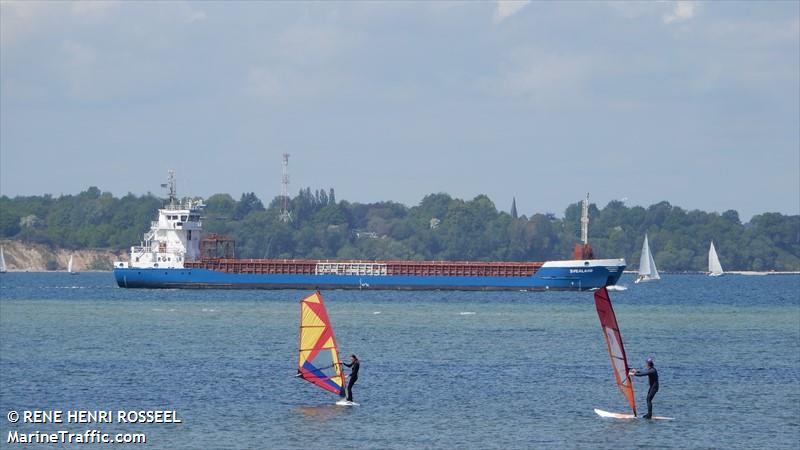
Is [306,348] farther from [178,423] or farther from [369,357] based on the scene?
[369,357]

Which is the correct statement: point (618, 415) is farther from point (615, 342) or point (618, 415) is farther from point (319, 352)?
point (319, 352)

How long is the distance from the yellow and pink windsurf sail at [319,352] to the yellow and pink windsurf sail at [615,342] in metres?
8.48

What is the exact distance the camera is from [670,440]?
3803 centimetres

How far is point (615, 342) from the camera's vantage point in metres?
41.8

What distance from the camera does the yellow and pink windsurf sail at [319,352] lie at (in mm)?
43875

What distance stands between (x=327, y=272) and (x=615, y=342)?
8912cm

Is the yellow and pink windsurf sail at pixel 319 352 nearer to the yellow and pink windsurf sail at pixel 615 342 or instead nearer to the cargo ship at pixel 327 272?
the yellow and pink windsurf sail at pixel 615 342

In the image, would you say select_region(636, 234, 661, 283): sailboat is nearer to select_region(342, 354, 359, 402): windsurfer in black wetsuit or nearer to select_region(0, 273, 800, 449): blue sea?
select_region(0, 273, 800, 449): blue sea

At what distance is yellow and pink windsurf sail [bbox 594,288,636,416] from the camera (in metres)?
41.4

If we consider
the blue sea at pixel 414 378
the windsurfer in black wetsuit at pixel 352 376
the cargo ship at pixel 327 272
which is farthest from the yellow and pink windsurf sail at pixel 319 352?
the cargo ship at pixel 327 272

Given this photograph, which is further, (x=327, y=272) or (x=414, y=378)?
(x=327, y=272)

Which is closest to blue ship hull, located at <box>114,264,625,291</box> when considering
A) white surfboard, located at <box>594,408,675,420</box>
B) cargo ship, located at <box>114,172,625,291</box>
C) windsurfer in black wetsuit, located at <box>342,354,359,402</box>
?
cargo ship, located at <box>114,172,625,291</box>

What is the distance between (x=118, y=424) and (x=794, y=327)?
183 feet

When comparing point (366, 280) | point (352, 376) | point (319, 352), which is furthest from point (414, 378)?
point (366, 280)
